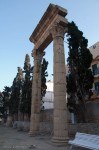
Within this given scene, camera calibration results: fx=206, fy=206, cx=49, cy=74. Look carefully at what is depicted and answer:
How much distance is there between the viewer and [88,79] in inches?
727

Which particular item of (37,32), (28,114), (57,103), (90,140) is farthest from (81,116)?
(28,114)

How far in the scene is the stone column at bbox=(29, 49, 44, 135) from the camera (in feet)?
54.8

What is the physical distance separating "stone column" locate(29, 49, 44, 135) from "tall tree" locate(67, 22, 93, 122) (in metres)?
2.94

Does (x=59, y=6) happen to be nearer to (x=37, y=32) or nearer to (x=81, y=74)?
(x=37, y=32)

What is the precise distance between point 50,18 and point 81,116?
8.62 metres

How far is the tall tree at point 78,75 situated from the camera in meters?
18.1

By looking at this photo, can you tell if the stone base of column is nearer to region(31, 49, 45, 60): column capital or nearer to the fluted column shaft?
the fluted column shaft

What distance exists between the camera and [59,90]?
467 inches

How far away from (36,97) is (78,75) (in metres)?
4.32

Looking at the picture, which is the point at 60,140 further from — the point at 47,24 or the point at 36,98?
the point at 47,24

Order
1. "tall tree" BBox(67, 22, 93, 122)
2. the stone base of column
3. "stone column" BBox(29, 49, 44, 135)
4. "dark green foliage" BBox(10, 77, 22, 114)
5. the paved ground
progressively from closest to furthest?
the paved ground < the stone base of column < "stone column" BBox(29, 49, 44, 135) < "tall tree" BBox(67, 22, 93, 122) < "dark green foliage" BBox(10, 77, 22, 114)

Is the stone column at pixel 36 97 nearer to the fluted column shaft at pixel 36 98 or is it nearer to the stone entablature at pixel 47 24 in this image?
the fluted column shaft at pixel 36 98

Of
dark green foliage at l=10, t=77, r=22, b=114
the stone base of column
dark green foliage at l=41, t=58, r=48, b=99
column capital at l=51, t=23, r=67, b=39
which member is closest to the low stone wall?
the stone base of column

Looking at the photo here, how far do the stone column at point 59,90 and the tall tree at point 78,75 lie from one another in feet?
19.2
